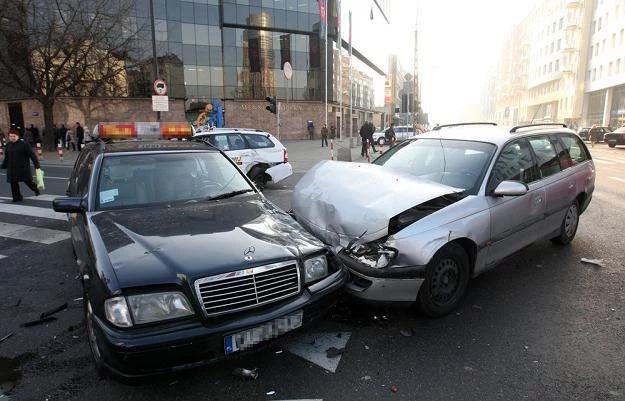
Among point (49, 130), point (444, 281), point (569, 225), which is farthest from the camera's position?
point (49, 130)

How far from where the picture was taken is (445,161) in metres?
4.80

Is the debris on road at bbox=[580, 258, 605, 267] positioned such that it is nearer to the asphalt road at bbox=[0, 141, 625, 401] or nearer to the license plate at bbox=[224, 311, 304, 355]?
the asphalt road at bbox=[0, 141, 625, 401]

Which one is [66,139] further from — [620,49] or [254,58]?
[620,49]

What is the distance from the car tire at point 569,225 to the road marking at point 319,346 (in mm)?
3753

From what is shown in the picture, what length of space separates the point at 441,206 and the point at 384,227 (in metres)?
0.68

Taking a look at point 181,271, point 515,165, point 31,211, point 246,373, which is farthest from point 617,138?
point 181,271

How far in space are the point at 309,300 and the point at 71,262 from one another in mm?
4047

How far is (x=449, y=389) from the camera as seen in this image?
2.84m

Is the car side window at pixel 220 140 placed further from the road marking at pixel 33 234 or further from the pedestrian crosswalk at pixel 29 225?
the road marking at pixel 33 234

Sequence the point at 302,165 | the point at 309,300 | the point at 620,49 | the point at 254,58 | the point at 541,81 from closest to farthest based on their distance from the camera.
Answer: the point at 309,300
the point at 302,165
the point at 254,58
the point at 620,49
the point at 541,81

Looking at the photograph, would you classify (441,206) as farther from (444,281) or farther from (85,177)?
(85,177)

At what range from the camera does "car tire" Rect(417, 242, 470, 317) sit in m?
3.66

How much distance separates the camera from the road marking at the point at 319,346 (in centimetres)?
317

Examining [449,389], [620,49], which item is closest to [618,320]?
[449,389]
